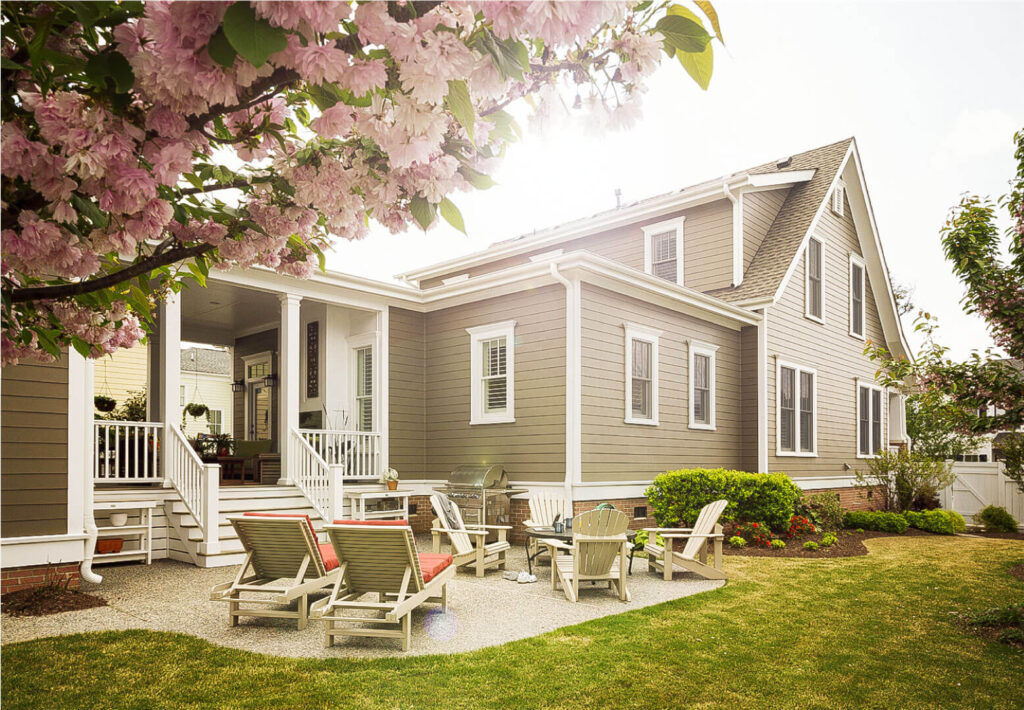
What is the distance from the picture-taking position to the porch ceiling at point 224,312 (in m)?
13.4

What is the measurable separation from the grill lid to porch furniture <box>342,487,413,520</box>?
1.09 m

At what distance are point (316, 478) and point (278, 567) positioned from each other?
16.0ft

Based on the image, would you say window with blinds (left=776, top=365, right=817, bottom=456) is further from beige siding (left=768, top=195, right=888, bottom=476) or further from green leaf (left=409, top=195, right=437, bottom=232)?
green leaf (left=409, top=195, right=437, bottom=232)

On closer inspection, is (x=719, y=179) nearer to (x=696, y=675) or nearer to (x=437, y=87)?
(x=696, y=675)

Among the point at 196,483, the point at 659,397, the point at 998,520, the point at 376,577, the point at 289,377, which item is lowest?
the point at 998,520

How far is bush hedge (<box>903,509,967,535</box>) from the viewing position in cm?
1536

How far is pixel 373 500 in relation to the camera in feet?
42.8

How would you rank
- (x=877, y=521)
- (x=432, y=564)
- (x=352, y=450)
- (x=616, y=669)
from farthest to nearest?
(x=877, y=521) → (x=352, y=450) → (x=432, y=564) → (x=616, y=669)

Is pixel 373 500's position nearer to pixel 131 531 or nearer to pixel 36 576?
pixel 131 531

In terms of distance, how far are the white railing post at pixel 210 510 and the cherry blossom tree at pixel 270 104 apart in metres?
7.72

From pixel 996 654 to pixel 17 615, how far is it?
9187mm

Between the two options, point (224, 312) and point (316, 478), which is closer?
point (316, 478)

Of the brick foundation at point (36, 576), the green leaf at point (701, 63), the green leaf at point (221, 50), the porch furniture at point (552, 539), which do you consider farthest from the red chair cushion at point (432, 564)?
the green leaf at point (221, 50)

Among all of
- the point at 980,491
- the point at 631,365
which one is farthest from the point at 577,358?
the point at 980,491
